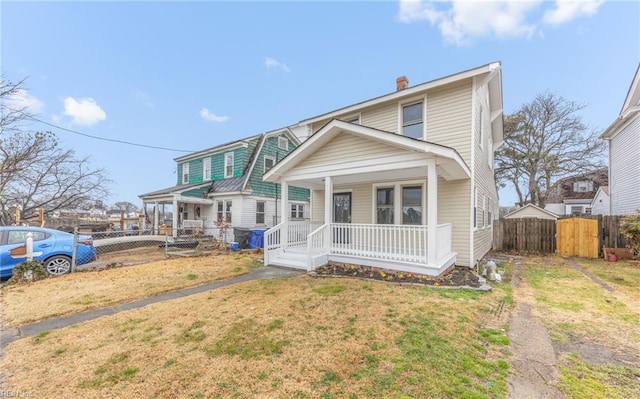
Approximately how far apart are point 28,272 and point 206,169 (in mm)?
12478

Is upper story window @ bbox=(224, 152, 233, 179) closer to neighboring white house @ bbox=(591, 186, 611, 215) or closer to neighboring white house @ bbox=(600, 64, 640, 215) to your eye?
neighboring white house @ bbox=(600, 64, 640, 215)

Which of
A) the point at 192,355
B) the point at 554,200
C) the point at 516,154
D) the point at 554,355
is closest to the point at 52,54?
the point at 192,355

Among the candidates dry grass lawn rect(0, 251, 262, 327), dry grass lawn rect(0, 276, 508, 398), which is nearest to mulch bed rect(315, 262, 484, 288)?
dry grass lawn rect(0, 276, 508, 398)

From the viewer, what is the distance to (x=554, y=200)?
3303cm

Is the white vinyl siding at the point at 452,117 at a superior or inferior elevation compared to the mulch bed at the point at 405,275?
superior

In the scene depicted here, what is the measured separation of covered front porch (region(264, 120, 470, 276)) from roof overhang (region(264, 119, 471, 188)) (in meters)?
0.02

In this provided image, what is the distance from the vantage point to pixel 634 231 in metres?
9.20

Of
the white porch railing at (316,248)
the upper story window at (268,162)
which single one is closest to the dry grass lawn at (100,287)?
the white porch railing at (316,248)

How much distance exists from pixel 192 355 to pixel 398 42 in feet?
59.6

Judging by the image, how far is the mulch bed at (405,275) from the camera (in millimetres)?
6328

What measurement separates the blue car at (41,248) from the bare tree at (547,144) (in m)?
30.8

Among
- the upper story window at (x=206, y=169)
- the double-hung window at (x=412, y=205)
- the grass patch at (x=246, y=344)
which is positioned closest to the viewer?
the grass patch at (x=246, y=344)

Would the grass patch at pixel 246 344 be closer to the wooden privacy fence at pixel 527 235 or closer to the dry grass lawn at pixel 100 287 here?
the dry grass lawn at pixel 100 287

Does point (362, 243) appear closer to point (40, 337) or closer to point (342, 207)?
point (342, 207)
